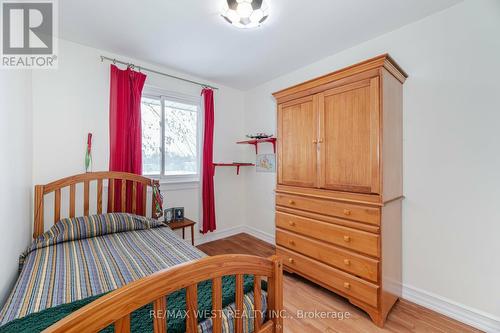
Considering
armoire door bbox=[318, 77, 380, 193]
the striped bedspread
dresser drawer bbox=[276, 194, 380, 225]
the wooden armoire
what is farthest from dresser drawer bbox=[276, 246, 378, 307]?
the striped bedspread

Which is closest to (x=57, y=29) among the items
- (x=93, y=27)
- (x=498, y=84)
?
(x=93, y=27)

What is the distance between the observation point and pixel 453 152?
1.75m

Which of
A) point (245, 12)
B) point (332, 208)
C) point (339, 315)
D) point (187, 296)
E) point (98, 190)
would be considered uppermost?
point (245, 12)

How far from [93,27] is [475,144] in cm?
346

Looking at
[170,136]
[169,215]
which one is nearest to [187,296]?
[169,215]

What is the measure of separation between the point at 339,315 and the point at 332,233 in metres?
0.66

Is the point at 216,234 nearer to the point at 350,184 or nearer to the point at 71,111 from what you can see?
the point at 350,184

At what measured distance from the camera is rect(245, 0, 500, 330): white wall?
160 centimetres

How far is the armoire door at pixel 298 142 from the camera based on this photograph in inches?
83.5

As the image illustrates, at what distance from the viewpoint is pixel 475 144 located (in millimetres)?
1657

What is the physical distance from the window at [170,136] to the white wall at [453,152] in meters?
2.57

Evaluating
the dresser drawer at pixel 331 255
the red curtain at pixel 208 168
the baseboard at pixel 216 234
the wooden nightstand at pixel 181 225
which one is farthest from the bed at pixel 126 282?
the baseboard at pixel 216 234

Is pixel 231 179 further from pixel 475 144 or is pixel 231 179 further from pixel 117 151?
pixel 475 144

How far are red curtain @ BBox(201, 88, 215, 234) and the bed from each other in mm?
1010
